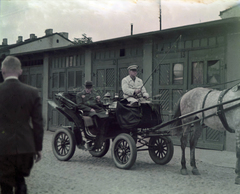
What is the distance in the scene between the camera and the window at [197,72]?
30.8ft

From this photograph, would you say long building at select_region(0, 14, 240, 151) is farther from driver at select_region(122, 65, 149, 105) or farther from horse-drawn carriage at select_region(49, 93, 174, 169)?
horse-drawn carriage at select_region(49, 93, 174, 169)

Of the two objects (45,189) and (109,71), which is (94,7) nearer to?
(45,189)

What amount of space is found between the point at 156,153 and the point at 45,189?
3.06 metres

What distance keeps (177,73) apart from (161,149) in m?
3.54

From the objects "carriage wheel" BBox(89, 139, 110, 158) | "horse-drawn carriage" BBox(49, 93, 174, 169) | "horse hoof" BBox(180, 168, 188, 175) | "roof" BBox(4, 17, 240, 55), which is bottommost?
"horse hoof" BBox(180, 168, 188, 175)

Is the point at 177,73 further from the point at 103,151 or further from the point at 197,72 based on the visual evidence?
the point at 103,151

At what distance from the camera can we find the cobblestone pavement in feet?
16.5

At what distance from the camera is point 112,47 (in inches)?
472

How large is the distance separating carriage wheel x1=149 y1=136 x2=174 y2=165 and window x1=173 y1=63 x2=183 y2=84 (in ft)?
10.3

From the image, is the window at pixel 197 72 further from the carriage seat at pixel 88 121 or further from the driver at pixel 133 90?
the carriage seat at pixel 88 121

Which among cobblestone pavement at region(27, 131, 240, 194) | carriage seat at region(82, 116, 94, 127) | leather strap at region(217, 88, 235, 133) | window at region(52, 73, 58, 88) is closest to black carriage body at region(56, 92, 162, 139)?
carriage seat at region(82, 116, 94, 127)

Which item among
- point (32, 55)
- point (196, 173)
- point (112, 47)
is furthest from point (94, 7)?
point (32, 55)

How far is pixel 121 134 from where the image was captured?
6645mm

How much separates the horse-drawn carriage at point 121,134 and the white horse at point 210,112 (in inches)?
20.8
